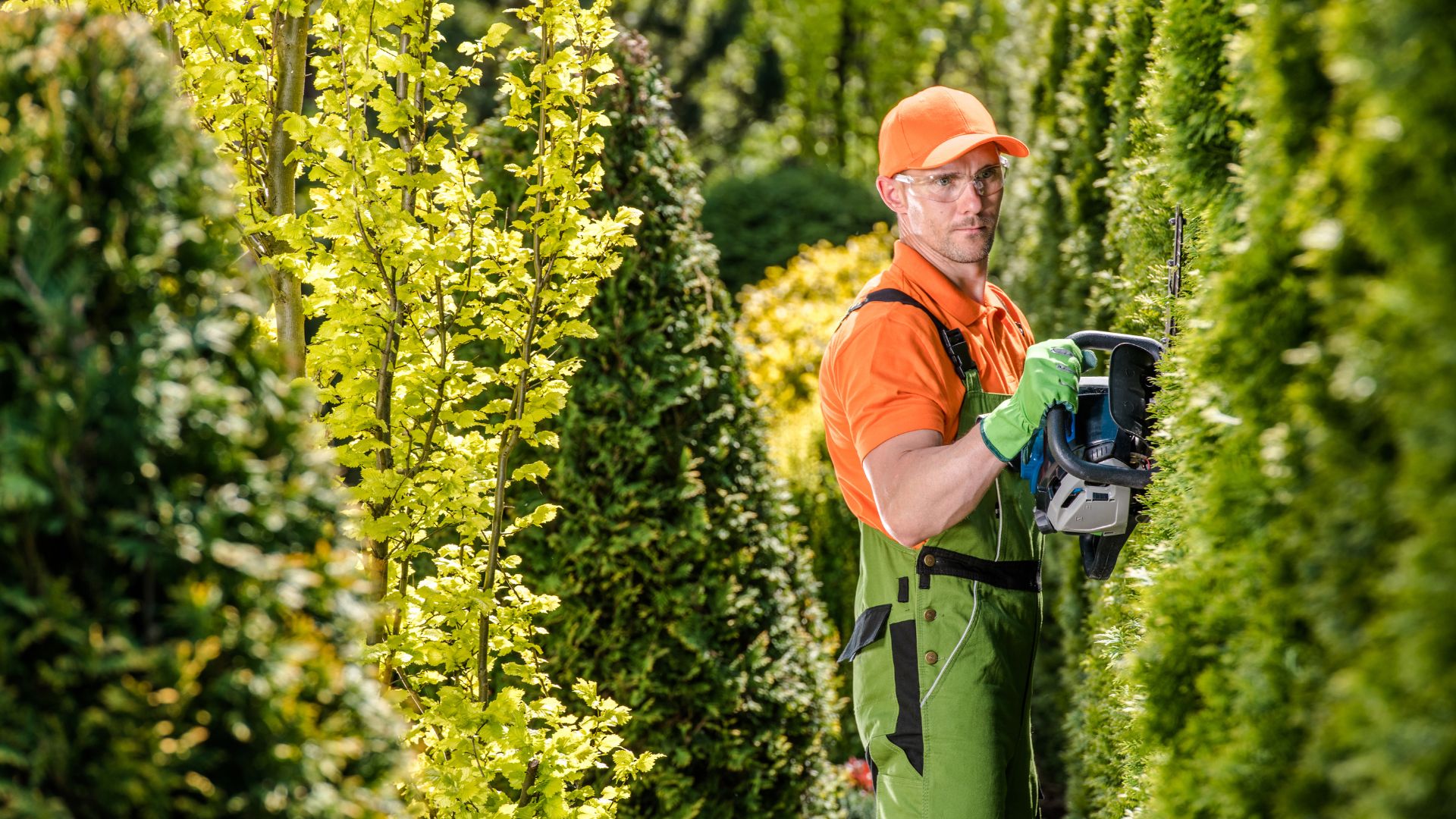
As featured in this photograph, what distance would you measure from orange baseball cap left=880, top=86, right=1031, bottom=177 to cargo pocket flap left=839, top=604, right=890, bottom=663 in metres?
1.10

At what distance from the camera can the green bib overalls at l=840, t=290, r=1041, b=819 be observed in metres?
2.55

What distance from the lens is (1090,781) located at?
12.0 feet

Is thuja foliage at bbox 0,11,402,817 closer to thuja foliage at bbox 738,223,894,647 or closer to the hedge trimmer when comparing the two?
the hedge trimmer

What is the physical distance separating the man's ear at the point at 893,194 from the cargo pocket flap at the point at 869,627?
1036mm

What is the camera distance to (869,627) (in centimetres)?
269

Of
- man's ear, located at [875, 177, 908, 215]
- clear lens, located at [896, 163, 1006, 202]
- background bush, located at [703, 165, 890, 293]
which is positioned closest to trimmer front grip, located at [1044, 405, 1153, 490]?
clear lens, located at [896, 163, 1006, 202]

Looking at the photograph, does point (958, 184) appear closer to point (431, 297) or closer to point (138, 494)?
point (431, 297)

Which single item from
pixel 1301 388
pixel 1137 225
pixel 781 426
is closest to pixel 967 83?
pixel 781 426

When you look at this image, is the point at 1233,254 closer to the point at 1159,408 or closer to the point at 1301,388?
the point at 1301,388

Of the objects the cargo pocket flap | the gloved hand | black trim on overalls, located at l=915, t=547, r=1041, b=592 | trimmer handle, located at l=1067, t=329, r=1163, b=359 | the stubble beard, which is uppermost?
the stubble beard

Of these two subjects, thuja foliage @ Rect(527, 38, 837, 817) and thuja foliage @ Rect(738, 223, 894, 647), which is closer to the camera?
thuja foliage @ Rect(527, 38, 837, 817)

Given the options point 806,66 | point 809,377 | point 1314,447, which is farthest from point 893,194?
point 806,66

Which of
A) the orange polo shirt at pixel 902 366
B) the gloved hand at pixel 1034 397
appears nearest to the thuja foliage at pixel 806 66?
the orange polo shirt at pixel 902 366

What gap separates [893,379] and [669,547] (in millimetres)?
1247
